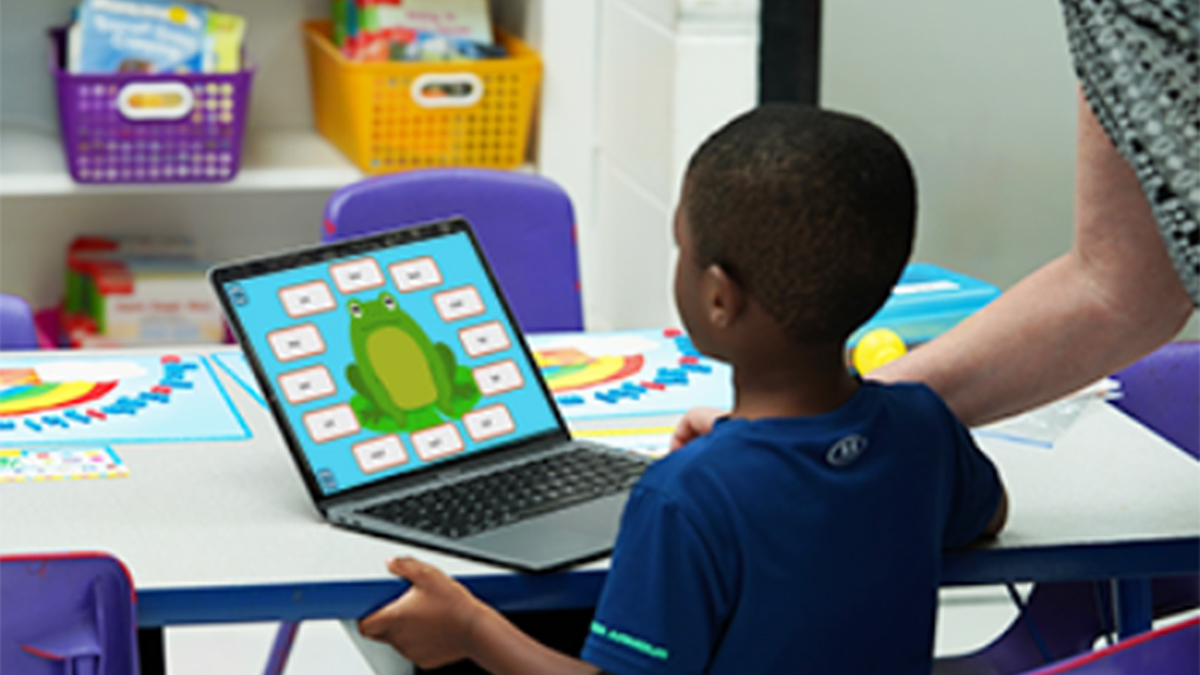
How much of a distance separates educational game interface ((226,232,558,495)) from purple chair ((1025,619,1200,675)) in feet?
1.94

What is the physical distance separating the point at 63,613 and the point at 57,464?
14.7 inches

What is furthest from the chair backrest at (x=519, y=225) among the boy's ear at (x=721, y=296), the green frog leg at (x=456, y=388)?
the boy's ear at (x=721, y=296)

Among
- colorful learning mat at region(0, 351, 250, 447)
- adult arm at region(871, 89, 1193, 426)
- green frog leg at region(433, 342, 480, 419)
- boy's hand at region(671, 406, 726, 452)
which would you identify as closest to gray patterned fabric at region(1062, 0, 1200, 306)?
adult arm at region(871, 89, 1193, 426)

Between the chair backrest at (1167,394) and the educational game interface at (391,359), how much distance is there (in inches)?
27.3

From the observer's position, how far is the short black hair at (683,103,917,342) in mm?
979

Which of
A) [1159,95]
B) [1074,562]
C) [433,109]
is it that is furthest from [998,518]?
[433,109]

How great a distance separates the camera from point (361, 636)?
1140 millimetres

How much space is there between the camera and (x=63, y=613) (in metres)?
1.00

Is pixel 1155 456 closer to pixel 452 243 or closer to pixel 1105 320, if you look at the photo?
pixel 1105 320

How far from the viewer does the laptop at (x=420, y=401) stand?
4.04 feet

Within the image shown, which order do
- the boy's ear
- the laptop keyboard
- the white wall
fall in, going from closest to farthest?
the boy's ear
the laptop keyboard
the white wall

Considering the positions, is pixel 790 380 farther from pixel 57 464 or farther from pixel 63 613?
pixel 57 464

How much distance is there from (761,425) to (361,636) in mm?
335

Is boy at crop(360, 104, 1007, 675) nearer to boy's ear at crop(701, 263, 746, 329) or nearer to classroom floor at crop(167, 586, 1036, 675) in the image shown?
boy's ear at crop(701, 263, 746, 329)
